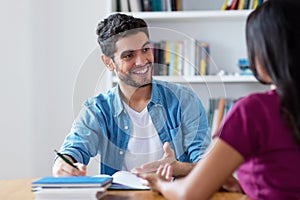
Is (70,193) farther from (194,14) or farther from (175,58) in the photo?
(194,14)

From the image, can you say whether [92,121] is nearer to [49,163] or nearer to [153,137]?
[153,137]

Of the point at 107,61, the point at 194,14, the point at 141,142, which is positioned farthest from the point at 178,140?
the point at 194,14

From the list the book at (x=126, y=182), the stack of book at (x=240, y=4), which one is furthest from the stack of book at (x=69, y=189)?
the stack of book at (x=240, y=4)

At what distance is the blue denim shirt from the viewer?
72.5 inches

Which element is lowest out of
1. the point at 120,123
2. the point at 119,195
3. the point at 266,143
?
the point at 119,195

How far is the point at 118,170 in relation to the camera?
187 cm

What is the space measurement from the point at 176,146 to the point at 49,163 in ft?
5.89

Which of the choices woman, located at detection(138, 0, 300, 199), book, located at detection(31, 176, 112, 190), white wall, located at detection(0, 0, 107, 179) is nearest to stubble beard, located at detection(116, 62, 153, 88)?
book, located at detection(31, 176, 112, 190)

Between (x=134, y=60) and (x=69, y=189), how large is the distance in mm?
491

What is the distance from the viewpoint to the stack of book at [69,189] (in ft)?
4.87

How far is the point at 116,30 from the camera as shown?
1.87m

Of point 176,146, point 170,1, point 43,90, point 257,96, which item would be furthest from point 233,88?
point 257,96

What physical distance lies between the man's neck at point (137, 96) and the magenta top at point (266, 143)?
0.73 m

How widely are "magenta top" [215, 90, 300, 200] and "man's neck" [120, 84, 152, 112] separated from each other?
73 cm
